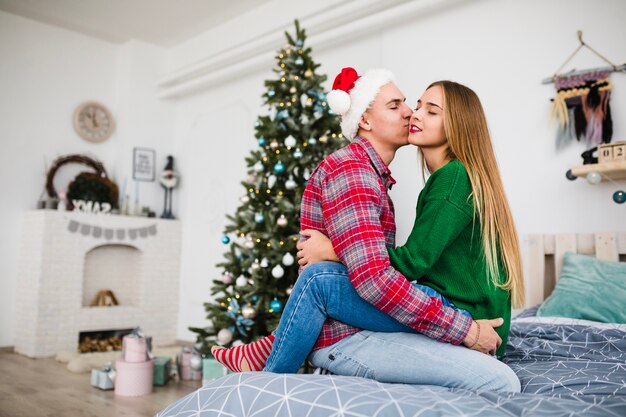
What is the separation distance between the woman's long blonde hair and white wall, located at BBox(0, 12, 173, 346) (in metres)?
4.51

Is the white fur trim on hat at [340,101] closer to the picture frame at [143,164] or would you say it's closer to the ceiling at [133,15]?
the ceiling at [133,15]

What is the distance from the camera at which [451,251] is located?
158 centimetres

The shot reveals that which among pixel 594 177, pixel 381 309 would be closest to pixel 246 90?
pixel 594 177

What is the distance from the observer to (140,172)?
571 centimetres

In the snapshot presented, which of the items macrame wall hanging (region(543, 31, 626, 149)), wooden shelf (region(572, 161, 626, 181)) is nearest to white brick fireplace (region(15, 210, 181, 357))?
macrame wall hanging (region(543, 31, 626, 149))

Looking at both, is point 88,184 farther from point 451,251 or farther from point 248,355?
point 451,251

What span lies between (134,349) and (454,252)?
237 centimetres

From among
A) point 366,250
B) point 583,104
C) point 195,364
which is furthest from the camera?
point 195,364

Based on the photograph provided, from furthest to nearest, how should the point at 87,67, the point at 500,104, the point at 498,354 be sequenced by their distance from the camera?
1. the point at 87,67
2. the point at 500,104
3. the point at 498,354

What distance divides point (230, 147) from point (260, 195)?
2.12 metres

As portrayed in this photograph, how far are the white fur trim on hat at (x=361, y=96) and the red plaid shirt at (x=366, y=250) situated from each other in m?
0.26

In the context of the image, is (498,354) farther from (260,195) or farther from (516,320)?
(260,195)

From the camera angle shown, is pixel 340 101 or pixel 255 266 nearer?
pixel 340 101

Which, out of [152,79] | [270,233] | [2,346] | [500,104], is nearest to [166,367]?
[270,233]
